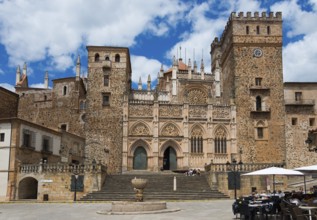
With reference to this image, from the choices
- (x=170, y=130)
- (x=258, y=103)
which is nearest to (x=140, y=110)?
(x=170, y=130)

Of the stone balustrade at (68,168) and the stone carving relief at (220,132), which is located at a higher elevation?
the stone carving relief at (220,132)

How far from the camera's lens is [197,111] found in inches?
1710

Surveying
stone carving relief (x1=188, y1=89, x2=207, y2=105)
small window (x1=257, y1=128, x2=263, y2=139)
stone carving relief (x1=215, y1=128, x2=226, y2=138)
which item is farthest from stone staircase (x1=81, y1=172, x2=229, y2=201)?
stone carving relief (x1=188, y1=89, x2=207, y2=105)

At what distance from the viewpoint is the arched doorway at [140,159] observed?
42.2 meters

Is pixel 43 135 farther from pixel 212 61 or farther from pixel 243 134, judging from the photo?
pixel 212 61

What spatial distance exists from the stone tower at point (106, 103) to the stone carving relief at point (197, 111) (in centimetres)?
750

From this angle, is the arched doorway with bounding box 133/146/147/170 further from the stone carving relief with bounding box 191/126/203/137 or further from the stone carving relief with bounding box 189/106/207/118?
the stone carving relief with bounding box 189/106/207/118

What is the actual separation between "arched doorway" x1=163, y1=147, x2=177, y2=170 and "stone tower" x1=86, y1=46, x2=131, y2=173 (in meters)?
4.95

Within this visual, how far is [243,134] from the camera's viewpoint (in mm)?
42719

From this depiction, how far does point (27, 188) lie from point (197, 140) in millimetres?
18108

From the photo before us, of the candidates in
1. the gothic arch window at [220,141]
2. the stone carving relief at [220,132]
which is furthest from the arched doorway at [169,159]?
the stone carving relief at [220,132]

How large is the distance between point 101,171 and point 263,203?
18254 mm

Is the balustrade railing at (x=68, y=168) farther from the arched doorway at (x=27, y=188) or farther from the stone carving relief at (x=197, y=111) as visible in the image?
the stone carving relief at (x=197, y=111)

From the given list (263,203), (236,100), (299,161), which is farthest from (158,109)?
(263,203)
